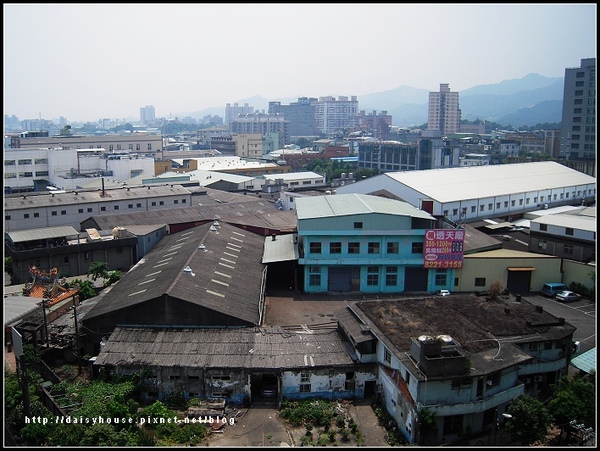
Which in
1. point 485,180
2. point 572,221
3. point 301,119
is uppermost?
point 301,119

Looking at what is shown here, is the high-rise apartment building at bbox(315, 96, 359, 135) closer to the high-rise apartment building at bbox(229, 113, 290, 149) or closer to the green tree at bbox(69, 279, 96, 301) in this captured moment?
the high-rise apartment building at bbox(229, 113, 290, 149)

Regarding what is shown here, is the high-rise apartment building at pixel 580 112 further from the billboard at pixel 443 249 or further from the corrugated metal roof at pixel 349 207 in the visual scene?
the billboard at pixel 443 249

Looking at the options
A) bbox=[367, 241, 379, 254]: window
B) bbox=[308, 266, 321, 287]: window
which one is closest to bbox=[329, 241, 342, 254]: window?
bbox=[308, 266, 321, 287]: window

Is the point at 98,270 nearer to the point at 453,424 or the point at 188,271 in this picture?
the point at 188,271

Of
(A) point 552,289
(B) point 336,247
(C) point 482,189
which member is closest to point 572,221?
(A) point 552,289

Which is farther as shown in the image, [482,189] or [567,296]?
[482,189]
